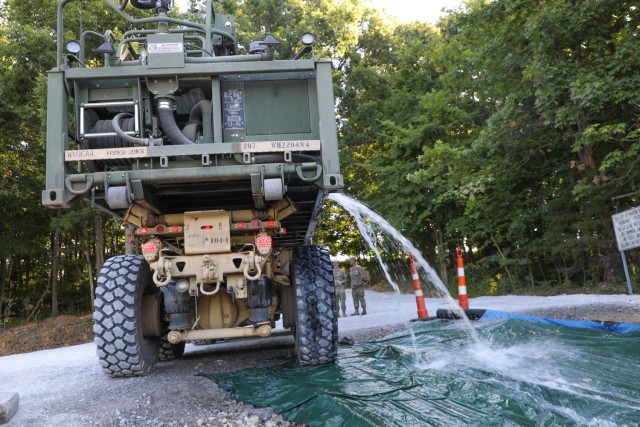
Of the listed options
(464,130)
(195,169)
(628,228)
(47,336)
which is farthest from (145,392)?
(464,130)

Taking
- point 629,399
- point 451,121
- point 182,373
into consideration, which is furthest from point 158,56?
point 451,121

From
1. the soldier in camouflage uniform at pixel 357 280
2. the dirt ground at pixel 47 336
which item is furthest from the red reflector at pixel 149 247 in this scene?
the dirt ground at pixel 47 336

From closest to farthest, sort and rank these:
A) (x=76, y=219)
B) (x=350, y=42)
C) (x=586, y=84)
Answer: (x=586, y=84) < (x=76, y=219) < (x=350, y=42)

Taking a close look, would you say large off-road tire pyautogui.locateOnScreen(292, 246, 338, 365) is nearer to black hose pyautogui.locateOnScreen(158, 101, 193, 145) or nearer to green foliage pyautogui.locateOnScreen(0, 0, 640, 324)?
black hose pyautogui.locateOnScreen(158, 101, 193, 145)

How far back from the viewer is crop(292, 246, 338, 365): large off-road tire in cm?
482

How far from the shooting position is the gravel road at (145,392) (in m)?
3.44

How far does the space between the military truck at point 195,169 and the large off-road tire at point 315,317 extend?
0.4 inches

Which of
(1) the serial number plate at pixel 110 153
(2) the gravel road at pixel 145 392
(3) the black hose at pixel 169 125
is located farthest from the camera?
(3) the black hose at pixel 169 125

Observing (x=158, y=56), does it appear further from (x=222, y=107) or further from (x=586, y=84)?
(x=586, y=84)

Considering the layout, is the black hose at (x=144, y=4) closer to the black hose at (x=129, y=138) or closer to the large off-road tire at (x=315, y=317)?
the black hose at (x=129, y=138)

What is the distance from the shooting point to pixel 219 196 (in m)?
4.89

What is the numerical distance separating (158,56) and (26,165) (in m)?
15.7

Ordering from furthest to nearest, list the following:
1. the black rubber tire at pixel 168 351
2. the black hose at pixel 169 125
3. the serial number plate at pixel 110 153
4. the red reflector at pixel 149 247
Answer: the black rubber tire at pixel 168 351
the red reflector at pixel 149 247
the black hose at pixel 169 125
the serial number plate at pixel 110 153

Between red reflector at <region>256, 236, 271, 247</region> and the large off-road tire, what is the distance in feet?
2.35
